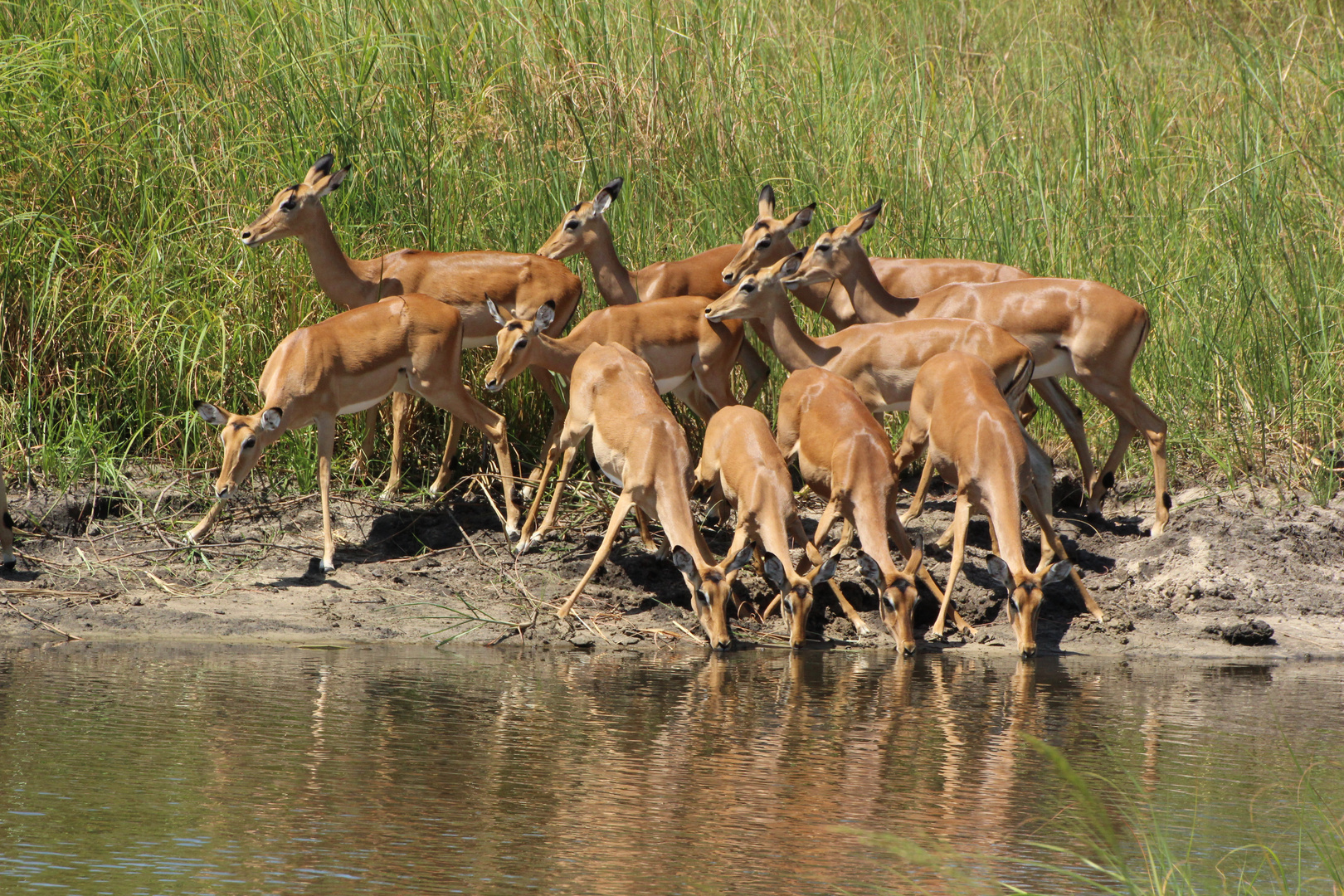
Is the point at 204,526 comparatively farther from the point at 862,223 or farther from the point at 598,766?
the point at 862,223

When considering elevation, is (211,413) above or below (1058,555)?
above

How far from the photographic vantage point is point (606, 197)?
10016 mm

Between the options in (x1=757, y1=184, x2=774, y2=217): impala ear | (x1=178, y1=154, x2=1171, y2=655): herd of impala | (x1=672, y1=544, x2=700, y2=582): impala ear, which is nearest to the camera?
(x1=672, y1=544, x2=700, y2=582): impala ear

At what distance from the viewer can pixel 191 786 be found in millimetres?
4750

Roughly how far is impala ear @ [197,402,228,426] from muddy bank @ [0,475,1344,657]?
711mm

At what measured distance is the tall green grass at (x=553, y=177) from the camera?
9539 mm

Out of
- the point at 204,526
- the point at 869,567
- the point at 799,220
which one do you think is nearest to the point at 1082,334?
the point at 799,220

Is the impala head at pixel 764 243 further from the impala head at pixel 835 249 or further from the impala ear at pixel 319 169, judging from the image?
the impala ear at pixel 319 169

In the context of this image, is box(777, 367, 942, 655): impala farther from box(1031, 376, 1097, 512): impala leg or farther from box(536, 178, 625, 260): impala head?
box(536, 178, 625, 260): impala head

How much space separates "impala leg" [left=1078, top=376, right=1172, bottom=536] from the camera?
9.41 metres

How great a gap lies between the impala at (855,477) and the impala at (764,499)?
8.7 inches

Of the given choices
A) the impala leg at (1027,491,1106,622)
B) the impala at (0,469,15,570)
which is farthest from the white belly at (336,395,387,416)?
the impala leg at (1027,491,1106,622)

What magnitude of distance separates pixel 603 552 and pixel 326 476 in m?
1.70

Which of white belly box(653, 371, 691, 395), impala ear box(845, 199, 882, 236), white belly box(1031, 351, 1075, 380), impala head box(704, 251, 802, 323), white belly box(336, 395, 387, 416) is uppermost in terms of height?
impala ear box(845, 199, 882, 236)
